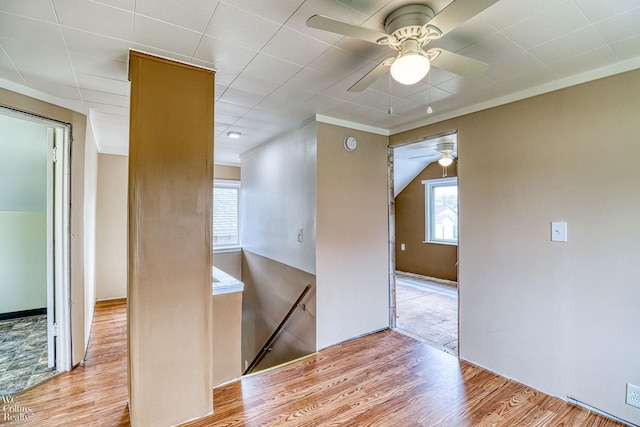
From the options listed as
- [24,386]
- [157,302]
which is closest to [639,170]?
[157,302]

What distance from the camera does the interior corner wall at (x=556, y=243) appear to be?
1.89 metres

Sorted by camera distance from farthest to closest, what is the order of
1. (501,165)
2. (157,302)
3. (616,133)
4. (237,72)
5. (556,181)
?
(501,165) → (556,181) → (237,72) → (616,133) → (157,302)

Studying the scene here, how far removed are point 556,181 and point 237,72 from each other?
2487 mm

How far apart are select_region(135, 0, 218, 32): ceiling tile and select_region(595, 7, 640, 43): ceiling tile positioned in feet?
6.46

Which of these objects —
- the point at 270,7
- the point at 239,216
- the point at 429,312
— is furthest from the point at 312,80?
the point at 239,216

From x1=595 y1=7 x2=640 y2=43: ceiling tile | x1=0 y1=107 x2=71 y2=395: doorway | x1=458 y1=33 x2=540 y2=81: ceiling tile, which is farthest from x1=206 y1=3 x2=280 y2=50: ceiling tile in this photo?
x1=0 y1=107 x2=71 y2=395: doorway

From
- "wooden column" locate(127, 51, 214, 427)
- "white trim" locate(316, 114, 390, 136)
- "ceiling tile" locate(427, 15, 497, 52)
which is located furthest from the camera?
"white trim" locate(316, 114, 390, 136)

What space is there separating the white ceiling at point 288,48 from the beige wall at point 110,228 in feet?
6.88

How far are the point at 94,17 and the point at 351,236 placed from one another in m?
2.59

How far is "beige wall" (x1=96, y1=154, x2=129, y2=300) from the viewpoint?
14.3 feet

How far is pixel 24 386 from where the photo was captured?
224 cm

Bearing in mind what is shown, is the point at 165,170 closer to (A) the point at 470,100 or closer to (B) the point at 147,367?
(B) the point at 147,367

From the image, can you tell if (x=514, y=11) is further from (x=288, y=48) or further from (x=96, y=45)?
(x=96, y=45)

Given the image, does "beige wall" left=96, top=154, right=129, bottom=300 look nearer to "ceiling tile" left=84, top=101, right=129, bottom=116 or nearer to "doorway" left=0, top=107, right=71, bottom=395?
"doorway" left=0, top=107, right=71, bottom=395
